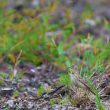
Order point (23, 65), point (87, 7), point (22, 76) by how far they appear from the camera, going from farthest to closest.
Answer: point (87, 7) → point (23, 65) → point (22, 76)

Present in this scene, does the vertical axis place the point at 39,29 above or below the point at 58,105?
above

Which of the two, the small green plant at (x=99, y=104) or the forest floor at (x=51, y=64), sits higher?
the forest floor at (x=51, y=64)

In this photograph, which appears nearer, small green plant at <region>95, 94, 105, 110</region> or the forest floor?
small green plant at <region>95, 94, 105, 110</region>

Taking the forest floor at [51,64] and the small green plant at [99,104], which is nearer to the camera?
the small green plant at [99,104]

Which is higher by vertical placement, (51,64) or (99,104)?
(51,64)

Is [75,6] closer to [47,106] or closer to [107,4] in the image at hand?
[107,4]

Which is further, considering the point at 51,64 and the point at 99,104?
the point at 51,64

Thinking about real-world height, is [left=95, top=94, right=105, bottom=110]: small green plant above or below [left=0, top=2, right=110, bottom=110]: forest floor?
below

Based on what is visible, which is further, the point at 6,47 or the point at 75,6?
the point at 75,6

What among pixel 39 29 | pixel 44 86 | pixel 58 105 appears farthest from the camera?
pixel 39 29

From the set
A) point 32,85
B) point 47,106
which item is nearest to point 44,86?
point 32,85

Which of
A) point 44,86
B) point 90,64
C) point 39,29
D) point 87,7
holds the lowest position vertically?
point 44,86
